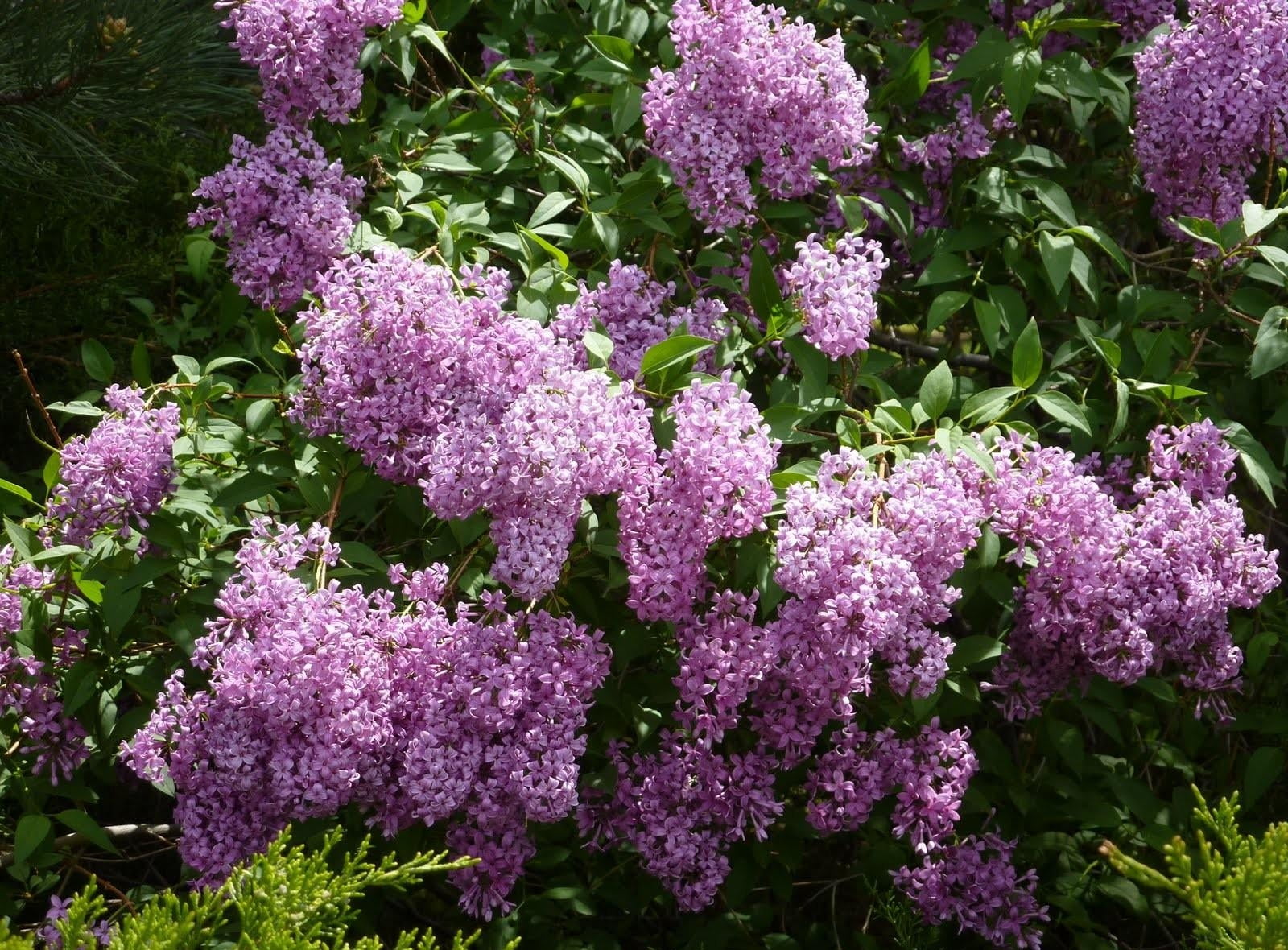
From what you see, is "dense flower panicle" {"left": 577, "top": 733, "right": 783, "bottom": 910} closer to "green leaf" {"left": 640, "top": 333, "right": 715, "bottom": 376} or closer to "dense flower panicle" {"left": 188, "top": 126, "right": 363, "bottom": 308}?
"green leaf" {"left": 640, "top": 333, "right": 715, "bottom": 376}

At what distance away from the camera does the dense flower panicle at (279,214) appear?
289cm

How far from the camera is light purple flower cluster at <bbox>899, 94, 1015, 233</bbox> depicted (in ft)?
10.9

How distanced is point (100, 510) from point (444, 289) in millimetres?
722

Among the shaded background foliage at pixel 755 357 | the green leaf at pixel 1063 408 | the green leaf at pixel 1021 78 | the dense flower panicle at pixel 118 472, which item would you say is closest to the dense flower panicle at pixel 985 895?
the shaded background foliage at pixel 755 357

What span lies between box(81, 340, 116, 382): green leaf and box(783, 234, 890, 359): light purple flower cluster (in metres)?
1.48

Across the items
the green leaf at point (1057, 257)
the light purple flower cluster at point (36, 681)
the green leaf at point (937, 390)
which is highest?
the green leaf at point (1057, 257)

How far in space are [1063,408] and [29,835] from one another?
2.12 metres

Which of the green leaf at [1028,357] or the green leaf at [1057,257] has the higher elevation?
the green leaf at [1057,257]

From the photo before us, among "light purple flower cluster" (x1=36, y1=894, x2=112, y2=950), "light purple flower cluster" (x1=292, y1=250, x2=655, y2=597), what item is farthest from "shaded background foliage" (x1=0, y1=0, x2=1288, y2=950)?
"light purple flower cluster" (x1=292, y1=250, x2=655, y2=597)

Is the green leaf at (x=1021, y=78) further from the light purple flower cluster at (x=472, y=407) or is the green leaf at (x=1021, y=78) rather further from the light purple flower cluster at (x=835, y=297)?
the light purple flower cluster at (x=472, y=407)

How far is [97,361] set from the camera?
319cm

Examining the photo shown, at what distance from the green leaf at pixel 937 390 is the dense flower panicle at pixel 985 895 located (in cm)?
89

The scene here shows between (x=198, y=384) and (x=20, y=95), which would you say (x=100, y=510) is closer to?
(x=198, y=384)

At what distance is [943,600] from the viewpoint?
8.45ft
